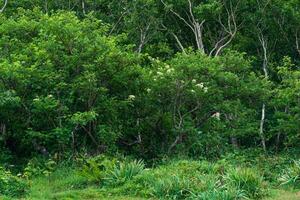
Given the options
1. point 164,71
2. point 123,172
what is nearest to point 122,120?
point 164,71

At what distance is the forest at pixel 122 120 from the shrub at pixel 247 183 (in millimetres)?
24

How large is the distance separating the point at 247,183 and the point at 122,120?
5425 mm

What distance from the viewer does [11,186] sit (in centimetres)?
1154

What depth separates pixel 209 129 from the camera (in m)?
17.2

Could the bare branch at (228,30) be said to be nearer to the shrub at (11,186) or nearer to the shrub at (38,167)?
the shrub at (38,167)

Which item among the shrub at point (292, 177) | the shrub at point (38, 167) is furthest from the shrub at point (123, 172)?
the shrub at point (292, 177)

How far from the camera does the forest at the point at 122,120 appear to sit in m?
12.1

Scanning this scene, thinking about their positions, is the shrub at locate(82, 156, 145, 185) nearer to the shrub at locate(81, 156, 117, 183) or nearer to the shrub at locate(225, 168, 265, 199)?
the shrub at locate(81, 156, 117, 183)

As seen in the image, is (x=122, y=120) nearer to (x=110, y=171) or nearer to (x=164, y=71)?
(x=164, y=71)

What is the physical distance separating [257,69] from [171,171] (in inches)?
471

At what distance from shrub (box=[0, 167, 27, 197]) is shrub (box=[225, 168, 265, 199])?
171 inches

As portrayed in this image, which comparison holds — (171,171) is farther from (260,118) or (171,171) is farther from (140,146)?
(260,118)

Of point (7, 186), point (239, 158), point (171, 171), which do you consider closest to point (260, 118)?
point (239, 158)

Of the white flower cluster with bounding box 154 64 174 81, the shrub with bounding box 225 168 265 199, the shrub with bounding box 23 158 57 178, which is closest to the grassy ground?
the shrub with bounding box 225 168 265 199
